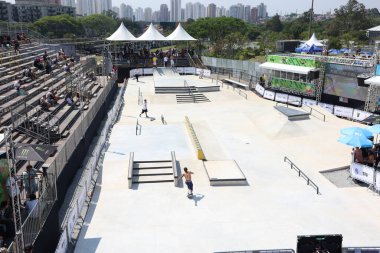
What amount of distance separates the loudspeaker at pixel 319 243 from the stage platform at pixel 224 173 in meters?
7.06

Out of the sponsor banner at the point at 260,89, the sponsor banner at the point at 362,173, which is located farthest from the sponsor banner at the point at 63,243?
the sponsor banner at the point at 260,89

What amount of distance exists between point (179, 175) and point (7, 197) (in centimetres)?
749

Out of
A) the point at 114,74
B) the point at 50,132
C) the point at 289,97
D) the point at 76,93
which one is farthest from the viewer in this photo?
the point at 114,74

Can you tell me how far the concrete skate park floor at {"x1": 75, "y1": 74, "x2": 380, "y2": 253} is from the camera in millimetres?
12656

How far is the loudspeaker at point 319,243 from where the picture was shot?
397 inches

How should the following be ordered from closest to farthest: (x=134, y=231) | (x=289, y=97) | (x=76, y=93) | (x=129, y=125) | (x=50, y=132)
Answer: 1. (x=134, y=231)
2. (x=50, y=132)
3. (x=129, y=125)
4. (x=76, y=93)
5. (x=289, y=97)

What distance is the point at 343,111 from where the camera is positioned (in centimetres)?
3033

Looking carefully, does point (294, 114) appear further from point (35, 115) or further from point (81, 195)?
point (81, 195)

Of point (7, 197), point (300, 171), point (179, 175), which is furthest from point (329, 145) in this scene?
point (7, 197)

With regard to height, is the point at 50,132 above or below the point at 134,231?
above

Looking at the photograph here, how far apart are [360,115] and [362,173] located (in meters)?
12.8

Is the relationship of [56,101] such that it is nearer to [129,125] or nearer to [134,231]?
[129,125]

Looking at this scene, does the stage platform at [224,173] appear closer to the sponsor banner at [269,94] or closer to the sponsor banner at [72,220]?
the sponsor banner at [72,220]

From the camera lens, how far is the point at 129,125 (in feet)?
82.7
